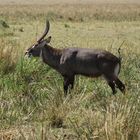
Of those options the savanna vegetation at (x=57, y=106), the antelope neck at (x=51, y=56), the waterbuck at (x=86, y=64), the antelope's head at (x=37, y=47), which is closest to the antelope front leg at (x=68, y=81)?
the waterbuck at (x=86, y=64)

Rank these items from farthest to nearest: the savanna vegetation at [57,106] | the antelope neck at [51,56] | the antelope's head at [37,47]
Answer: the antelope's head at [37,47] → the antelope neck at [51,56] → the savanna vegetation at [57,106]

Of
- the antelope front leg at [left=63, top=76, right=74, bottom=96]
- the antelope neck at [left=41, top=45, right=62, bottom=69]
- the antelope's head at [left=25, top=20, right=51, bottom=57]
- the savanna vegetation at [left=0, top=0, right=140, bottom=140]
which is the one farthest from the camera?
the antelope's head at [left=25, top=20, right=51, bottom=57]

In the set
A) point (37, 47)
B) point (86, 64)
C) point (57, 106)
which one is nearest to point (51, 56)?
point (37, 47)

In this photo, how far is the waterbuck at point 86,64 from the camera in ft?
31.2

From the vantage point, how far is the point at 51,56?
10.6 m

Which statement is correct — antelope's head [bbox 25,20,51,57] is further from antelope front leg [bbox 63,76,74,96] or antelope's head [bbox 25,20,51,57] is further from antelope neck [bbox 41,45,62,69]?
antelope front leg [bbox 63,76,74,96]

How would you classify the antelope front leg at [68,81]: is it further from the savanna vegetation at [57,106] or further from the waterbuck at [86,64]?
the savanna vegetation at [57,106]

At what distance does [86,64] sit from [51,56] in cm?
113

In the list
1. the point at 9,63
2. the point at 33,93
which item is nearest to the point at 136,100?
the point at 33,93

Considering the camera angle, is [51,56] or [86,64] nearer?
[86,64]

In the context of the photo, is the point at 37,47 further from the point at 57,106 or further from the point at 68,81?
the point at 57,106

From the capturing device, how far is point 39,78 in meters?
10.0

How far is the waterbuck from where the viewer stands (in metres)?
9.51

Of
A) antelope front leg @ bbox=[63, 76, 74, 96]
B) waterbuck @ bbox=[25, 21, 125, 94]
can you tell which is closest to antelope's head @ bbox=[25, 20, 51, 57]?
waterbuck @ bbox=[25, 21, 125, 94]
